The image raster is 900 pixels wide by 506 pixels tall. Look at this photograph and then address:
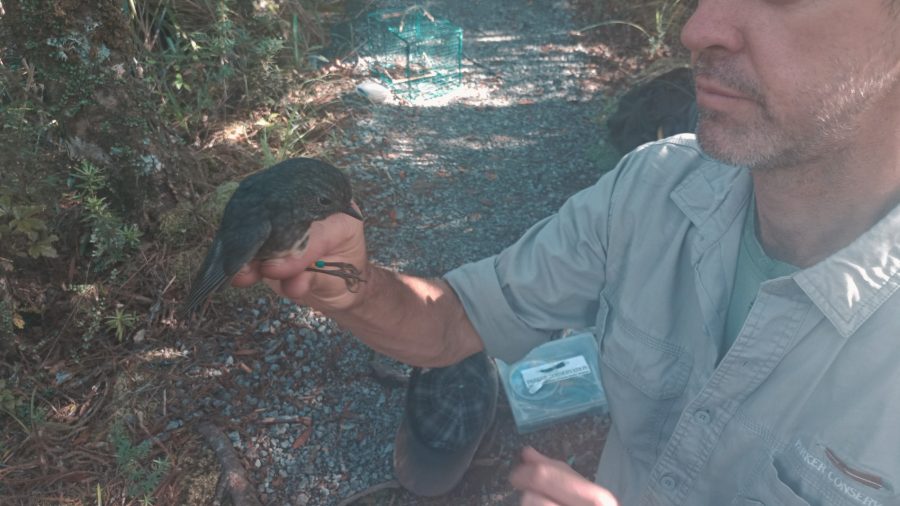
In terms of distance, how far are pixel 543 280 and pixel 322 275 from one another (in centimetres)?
89

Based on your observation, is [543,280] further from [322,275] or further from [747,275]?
[322,275]

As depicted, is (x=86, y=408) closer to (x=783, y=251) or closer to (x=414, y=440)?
(x=414, y=440)

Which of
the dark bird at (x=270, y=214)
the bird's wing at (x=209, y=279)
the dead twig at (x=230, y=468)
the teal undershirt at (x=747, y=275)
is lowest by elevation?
the dead twig at (x=230, y=468)

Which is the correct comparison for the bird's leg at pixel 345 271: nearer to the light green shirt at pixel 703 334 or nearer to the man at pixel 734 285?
the man at pixel 734 285

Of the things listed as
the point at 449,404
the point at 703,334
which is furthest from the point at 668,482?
the point at 449,404

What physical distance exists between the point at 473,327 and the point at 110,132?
271cm

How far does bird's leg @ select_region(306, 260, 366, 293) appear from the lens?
2564mm

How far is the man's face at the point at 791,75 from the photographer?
188 centimetres

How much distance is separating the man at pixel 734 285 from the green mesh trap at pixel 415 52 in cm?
447

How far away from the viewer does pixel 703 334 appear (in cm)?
238

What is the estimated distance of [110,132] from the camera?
4.22 m

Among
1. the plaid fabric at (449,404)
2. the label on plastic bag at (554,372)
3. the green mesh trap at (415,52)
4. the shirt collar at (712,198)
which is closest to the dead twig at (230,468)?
the plaid fabric at (449,404)

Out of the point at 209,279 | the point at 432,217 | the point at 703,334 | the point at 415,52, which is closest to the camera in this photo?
the point at 703,334

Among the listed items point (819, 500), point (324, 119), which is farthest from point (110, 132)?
point (819, 500)
